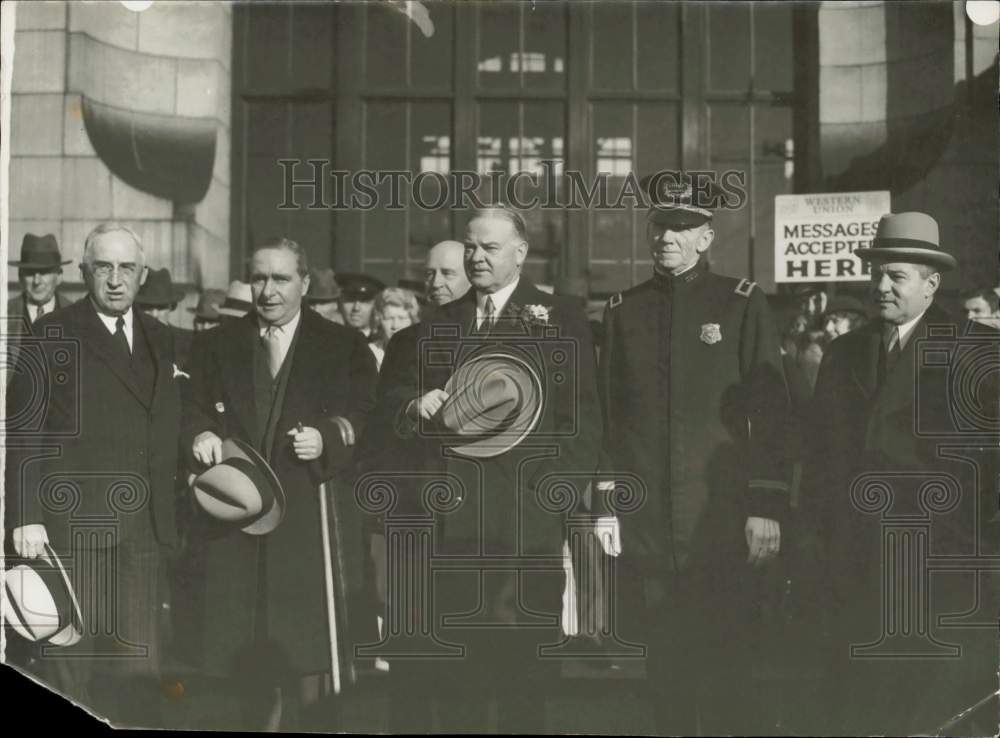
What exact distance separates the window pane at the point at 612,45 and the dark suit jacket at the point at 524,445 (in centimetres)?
100

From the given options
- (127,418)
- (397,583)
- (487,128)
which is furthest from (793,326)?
(127,418)

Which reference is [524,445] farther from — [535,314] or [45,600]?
[45,600]

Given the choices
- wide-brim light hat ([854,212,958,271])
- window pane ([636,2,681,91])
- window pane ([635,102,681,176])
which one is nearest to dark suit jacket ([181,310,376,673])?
window pane ([635,102,681,176])

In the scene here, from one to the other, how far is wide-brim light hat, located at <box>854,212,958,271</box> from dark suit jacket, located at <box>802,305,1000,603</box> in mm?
225

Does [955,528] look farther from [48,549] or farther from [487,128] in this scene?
[48,549]

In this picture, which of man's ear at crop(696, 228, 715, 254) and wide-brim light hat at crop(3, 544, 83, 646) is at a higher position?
man's ear at crop(696, 228, 715, 254)

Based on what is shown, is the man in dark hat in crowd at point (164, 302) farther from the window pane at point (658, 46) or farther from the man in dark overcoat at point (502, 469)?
the window pane at point (658, 46)

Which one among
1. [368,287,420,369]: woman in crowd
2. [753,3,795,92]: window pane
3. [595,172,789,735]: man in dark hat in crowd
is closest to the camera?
[595,172,789,735]: man in dark hat in crowd

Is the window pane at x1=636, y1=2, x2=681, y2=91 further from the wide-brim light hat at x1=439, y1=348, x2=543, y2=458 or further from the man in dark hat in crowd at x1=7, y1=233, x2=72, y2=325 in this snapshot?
the man in dark hat in crowd at x1=7, y1=233, x2=72, y2=325

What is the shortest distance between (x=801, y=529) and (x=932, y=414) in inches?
28.1

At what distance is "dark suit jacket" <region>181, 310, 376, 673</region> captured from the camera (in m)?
5.18

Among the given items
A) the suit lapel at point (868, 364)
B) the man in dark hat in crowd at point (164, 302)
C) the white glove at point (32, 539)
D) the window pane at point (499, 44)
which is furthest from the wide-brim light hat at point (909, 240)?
the white glove at point (32, 539)

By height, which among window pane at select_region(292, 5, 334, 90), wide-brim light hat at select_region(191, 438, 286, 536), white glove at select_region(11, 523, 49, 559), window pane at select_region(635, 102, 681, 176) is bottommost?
white glove at select_region(11, 523, 49, 559)

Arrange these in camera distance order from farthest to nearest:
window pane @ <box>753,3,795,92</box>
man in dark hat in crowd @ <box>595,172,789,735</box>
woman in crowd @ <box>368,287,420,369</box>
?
window pane @ <box>753,3,795,92</box>, woman in crowd @ <box>368,287,420,369</box>, man in dark hat in crowd @ <box>595,172,789,735</box>
